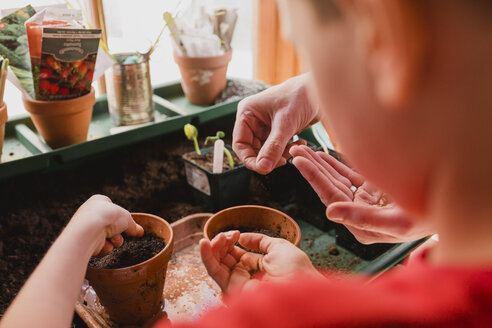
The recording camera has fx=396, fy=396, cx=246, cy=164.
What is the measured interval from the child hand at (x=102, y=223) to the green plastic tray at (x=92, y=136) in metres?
0.34

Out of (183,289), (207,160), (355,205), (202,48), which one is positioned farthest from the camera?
(202,48)

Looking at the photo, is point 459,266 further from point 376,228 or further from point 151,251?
point 151,251

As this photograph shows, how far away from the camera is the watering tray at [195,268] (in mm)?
884

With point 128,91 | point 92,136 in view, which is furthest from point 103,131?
point 128,91

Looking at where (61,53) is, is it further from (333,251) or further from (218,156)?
(333,251)

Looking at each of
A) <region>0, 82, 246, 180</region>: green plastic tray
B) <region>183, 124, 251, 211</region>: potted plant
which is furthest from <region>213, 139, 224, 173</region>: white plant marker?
<region>0, 82, 246, 180</region>: green plastic tray

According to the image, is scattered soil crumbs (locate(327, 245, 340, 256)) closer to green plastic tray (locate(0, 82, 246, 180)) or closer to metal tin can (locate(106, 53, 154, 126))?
green plastic tray (locate(0, 82, 246, 180))

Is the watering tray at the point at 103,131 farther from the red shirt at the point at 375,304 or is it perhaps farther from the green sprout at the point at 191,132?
the red shirt at the point at 375,304

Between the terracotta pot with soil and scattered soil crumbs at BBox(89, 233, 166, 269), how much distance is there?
0.92 feet

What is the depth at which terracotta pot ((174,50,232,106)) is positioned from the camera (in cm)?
145

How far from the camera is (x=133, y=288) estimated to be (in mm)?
791

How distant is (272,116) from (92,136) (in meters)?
0.61

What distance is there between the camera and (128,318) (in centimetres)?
83

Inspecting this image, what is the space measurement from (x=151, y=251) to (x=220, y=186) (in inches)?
13.1
